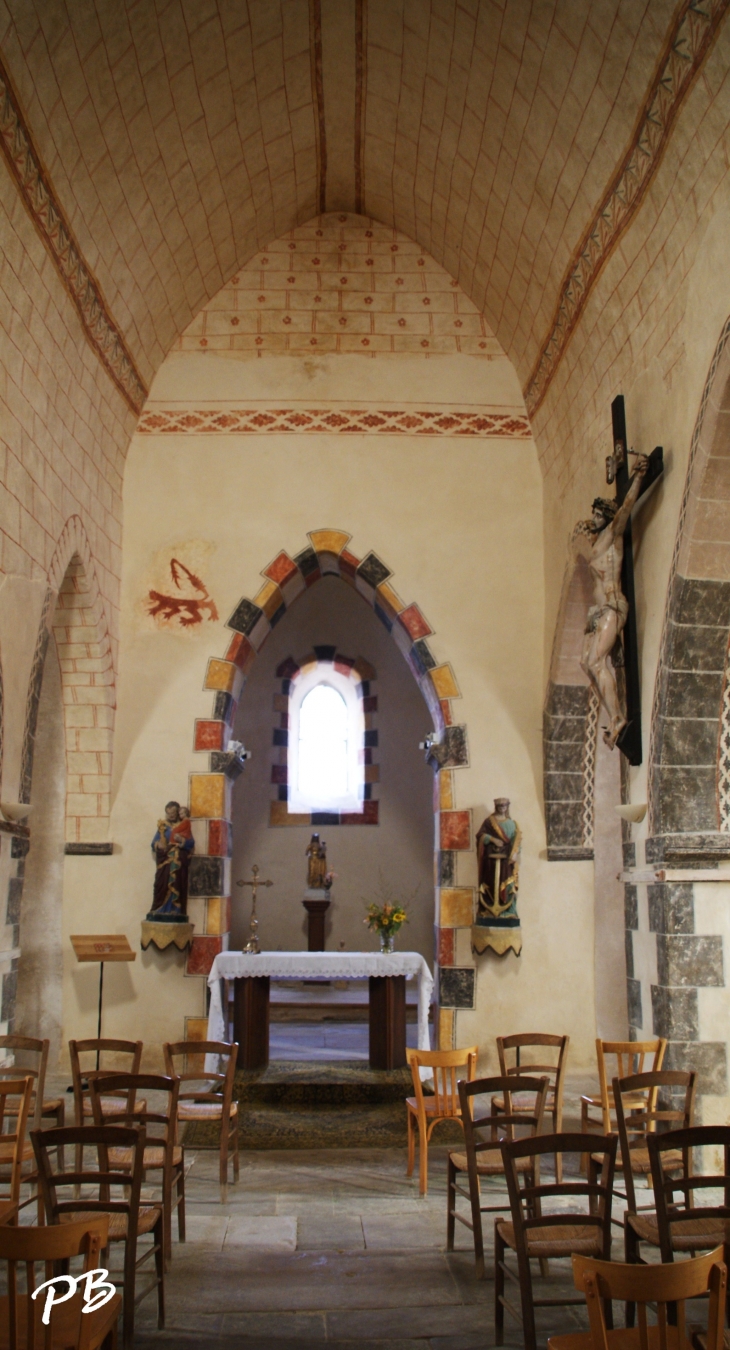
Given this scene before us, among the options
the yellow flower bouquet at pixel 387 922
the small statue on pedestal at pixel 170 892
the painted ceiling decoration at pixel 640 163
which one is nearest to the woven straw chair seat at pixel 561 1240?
the yellow flower bouquet at pixel 387 922

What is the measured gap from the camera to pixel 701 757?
6.53 metres

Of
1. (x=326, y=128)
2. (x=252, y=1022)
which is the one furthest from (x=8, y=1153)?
(x=326, y=128)

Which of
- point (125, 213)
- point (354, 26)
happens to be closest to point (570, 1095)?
point (125, 213)

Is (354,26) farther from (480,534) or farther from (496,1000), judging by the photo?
(496,1000)

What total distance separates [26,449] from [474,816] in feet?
15.0

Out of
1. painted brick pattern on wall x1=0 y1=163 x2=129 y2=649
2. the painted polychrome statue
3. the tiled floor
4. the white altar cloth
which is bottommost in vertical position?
the tiled floor

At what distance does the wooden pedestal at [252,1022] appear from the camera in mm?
8391

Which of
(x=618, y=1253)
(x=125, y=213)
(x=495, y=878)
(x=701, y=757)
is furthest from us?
(x=495, y=878)

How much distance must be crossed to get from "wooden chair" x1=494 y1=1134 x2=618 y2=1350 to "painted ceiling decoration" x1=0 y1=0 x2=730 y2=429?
16.4ft

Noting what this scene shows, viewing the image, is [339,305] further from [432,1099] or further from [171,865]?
[432,1099]

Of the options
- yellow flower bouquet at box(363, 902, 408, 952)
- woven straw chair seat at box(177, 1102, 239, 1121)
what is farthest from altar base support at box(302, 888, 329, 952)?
woven straw chair seat at box(177, 1102, 239, 1121)

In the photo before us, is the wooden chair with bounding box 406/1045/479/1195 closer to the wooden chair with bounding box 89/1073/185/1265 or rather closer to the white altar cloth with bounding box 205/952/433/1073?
the wooden chair with bounding box 89/1073/185/1265

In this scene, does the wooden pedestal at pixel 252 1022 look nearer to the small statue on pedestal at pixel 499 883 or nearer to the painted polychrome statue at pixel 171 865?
the painted polychrome statue at pixel 171 865

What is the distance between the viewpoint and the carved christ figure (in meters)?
6.86
